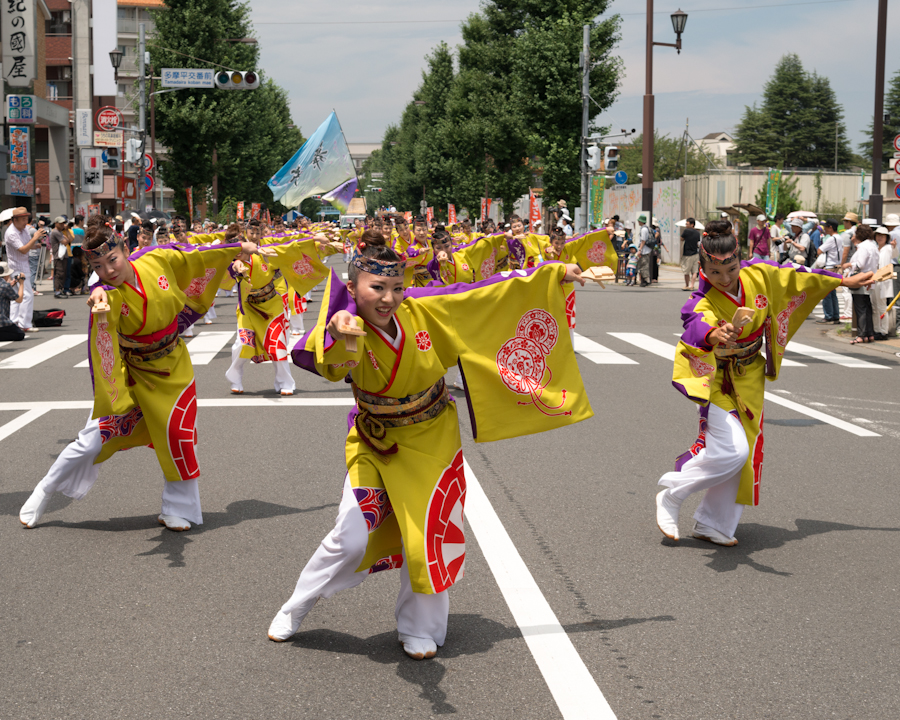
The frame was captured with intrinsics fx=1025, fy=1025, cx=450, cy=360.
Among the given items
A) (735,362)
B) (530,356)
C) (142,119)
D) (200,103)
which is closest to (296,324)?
(735,362)

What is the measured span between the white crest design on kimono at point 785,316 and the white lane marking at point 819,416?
347cm

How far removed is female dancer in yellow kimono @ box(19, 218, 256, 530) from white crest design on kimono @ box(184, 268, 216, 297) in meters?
0.18

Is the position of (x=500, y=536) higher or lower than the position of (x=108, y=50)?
lower

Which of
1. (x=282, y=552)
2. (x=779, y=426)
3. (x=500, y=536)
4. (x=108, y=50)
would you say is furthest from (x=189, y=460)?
(x=108, y=50)

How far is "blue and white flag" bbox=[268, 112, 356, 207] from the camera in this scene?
23.2 m

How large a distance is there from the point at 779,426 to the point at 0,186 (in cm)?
3456

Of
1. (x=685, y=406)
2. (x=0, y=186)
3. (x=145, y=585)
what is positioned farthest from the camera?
(x=0, y=186)

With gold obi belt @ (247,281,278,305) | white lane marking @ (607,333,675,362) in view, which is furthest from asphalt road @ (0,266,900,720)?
white lane marking @ (607,333,675,362)

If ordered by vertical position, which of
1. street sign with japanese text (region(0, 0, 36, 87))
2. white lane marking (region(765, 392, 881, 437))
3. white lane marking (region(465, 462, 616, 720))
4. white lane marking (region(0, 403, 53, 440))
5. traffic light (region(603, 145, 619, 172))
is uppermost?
street sign with japanese text (region(0, 0, 36, 87))

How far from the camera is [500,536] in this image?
5.73 m

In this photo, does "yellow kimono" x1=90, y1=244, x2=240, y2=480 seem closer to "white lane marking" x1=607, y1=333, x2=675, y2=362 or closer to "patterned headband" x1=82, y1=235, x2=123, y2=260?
"patterned headband" x1=82, y1=235, x2=123, y2=260

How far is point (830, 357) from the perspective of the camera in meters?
14.2

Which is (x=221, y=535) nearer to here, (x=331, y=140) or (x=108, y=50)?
(x=331, y=140)

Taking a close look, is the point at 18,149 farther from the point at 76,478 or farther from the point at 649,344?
the point at 76,478
